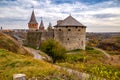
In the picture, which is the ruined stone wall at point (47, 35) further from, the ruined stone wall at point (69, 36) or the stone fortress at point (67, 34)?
the ruined stone wall at point (69, 36)

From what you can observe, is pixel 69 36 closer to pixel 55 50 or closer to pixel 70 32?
pixel 70 32

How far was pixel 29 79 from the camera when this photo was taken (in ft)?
26.2

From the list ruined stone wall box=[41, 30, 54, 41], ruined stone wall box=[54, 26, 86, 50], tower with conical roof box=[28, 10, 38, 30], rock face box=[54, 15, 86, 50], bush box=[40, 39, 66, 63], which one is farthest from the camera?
tower with conical roof box=[28, 10, 38, 30]

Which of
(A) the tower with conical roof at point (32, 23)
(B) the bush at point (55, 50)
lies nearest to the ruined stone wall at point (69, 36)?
(B) the bush at point (55, 50)

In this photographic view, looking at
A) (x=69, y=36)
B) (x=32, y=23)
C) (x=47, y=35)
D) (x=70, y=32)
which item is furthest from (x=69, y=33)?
(x=32, y=23)

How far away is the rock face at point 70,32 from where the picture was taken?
41.0 metres

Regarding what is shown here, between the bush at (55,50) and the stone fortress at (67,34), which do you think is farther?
the stone fortress at (67,34)

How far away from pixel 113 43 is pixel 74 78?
66.0m

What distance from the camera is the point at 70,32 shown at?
41125mm

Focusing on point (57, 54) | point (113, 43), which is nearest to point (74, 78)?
point (57, 54)

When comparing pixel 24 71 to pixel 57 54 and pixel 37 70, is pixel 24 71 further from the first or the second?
pixel 57 54

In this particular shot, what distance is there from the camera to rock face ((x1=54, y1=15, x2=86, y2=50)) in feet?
134

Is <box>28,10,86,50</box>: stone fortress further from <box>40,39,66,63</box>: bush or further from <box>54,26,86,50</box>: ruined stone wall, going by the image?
<box>40,39,66,63</box>: bush

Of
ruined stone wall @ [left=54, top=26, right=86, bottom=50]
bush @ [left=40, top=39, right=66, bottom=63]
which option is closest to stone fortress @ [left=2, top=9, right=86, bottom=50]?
ruined stone wall @ [left=54, top=26, right=86, bottom=50]
